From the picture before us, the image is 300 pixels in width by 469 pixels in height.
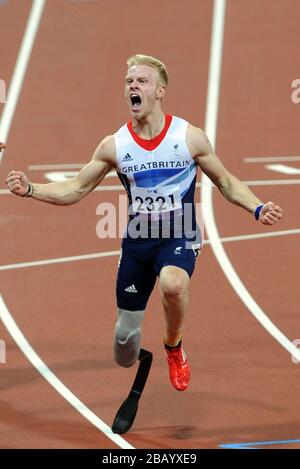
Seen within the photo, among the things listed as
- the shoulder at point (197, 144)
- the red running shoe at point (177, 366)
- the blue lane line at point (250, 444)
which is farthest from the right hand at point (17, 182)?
the blue lane line at point (250, 444)

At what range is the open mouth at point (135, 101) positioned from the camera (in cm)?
876

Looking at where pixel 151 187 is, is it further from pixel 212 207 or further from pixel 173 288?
pixel 212 207

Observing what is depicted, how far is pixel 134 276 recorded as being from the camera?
8961 mm

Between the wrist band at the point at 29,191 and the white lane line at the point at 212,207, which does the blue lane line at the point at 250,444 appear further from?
the wrist band at the point at 29,191

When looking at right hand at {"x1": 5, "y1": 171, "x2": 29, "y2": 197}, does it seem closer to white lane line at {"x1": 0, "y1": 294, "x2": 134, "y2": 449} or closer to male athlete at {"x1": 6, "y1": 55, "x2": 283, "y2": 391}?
male athlete at {"x1": 6, "y1": 55, "x2": 283, "y2": 391}

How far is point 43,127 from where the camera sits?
16.5m

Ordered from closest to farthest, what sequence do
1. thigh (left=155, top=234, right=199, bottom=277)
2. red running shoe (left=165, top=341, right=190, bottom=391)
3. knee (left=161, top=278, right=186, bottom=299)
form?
knee (left=161, top=278, right=186, bottom=299) → thigh (left=155, top=234, right=199, bottom=277) → red running shoe (left=165, top=341, right=190, bottom=391)

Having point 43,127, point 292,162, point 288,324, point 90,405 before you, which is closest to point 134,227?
point 90,405

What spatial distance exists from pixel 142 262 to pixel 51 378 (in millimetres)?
1652

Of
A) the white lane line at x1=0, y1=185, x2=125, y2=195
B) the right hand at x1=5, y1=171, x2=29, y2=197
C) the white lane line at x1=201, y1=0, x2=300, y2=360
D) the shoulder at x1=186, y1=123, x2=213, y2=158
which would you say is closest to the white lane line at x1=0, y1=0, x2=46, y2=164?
the white lane line at x1=0, y1=185, x2=125, y2=195

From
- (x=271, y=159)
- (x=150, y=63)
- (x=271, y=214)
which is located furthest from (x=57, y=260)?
(x=271, y=214)

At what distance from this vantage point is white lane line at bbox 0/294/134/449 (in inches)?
353

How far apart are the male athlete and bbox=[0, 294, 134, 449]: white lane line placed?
0.59 metres

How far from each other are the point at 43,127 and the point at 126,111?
3.61 feet
